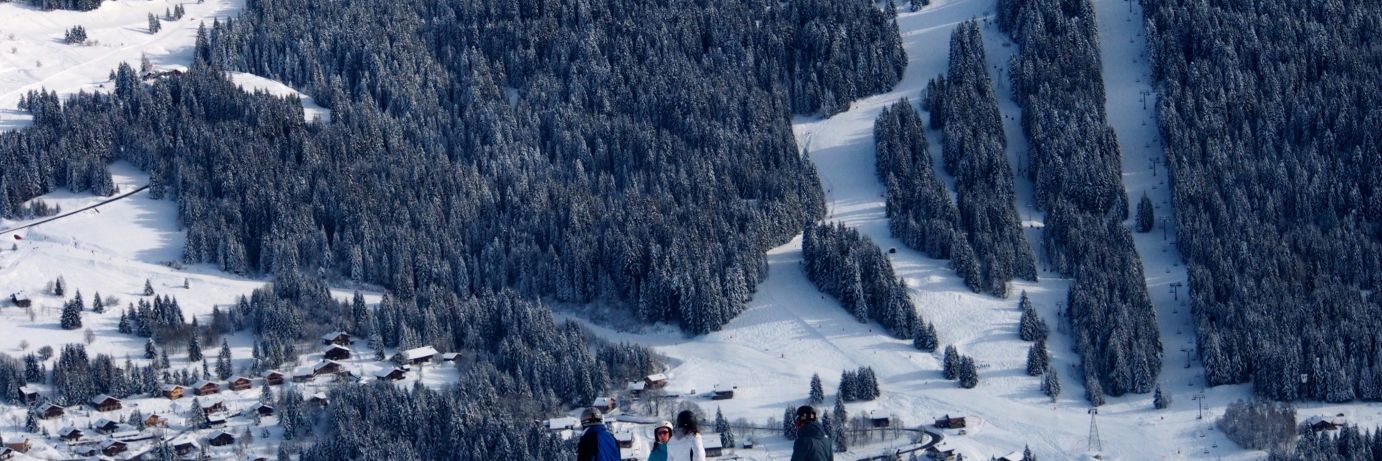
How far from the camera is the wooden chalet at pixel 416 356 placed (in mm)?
155625

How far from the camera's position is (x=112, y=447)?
470 feet

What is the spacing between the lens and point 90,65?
655 feet

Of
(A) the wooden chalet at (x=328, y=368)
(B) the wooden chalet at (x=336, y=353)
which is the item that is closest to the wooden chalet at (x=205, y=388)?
(A) the wooden chalet at (x=328, y=368)

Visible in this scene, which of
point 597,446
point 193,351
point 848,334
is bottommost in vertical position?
point 848,334

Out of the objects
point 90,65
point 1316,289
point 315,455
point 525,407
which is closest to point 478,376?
point 525,407

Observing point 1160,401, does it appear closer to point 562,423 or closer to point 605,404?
point 605,404

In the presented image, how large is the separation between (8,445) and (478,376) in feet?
84.2

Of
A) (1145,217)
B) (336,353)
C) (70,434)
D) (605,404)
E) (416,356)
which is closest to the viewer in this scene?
(70,434)

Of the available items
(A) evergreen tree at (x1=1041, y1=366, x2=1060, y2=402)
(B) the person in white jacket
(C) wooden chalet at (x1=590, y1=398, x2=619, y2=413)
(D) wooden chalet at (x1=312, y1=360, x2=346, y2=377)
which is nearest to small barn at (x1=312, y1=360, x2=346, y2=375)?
(D) wooden chalet at (x1=312, y1=360, x2=346, y2=377)

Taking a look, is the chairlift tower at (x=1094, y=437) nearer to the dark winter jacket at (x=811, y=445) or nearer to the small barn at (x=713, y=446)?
the small barn at (x=713, y=446)

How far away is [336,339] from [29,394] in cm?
1862

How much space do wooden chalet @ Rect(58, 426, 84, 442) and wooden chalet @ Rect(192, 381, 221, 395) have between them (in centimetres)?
779

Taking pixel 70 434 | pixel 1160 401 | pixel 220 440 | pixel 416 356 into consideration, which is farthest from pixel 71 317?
pixel 1160 401

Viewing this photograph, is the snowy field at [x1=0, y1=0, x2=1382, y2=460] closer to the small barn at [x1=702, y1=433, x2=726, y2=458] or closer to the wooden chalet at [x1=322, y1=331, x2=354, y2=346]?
the small barn at [x1=702, y1=433, x2=726, y2=458]
